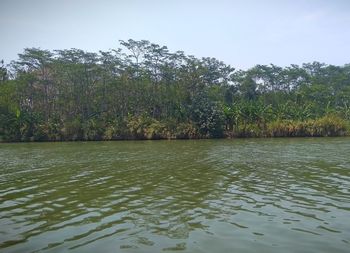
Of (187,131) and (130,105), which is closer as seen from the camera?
(187,131)

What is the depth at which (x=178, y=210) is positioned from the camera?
384 inches

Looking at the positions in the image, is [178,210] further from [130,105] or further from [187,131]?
[130,105]

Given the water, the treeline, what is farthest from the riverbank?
the water

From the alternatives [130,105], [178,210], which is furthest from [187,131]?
[178,210]

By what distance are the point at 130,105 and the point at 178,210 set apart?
48.6 meters

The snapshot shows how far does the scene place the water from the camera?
7.16m

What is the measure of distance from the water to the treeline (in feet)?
111

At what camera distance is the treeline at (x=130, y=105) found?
5044 centimetres

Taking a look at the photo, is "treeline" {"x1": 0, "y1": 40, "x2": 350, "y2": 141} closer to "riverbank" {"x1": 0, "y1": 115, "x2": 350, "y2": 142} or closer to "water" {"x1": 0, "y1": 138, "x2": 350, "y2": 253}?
"riverbank" {"x1": 0, "y1": 115, "x2": 350, "y2": 142}

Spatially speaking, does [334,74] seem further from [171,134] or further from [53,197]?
[53,197]

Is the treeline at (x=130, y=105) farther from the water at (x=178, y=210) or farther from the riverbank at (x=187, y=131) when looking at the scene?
the water at (x=178, y=210)

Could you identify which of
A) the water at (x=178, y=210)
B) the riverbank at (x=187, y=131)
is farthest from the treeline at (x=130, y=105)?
the water at (x=178, y=210)

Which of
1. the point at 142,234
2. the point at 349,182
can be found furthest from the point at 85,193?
the point at 349,182

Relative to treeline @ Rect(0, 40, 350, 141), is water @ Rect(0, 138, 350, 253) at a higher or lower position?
lower
